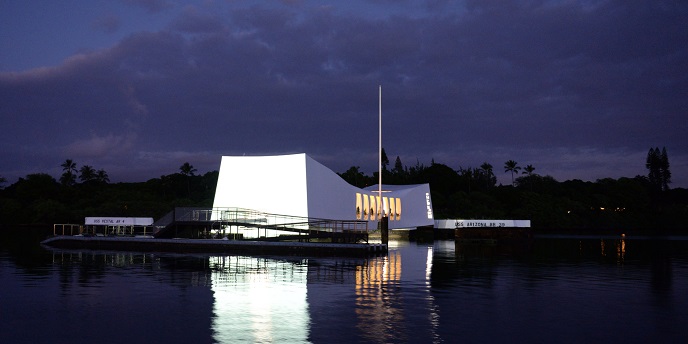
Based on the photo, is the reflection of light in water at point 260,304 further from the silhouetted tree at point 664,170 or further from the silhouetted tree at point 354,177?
the silhouetted tree at point 664,170

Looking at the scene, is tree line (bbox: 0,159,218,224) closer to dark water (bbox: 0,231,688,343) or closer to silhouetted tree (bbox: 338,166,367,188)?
silhouetted tree (bbox: 338,166,367,188)

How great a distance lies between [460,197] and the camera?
10619cm

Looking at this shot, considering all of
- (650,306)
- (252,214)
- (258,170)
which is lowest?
(650,306)

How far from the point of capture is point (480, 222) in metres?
64.8

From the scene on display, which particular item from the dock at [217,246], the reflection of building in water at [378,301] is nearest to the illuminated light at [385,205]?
the dock at [217,246]

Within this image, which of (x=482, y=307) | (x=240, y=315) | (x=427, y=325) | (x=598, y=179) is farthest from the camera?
(x=598, y=179)

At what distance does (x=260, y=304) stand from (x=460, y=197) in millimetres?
92320

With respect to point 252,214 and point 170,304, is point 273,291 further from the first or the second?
point 252,214

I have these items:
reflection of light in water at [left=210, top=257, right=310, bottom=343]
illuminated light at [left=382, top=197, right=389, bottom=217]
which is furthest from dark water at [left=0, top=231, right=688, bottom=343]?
illuminated light at [left=382, top=197, right=389, bottom=217]

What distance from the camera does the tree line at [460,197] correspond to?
9994 cm

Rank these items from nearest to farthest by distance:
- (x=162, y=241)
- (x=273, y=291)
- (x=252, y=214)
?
(x=273, y=291) < (x=162, y=241) < (x=252, y=214)

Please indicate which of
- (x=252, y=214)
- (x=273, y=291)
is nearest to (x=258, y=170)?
(x=252, y=214)

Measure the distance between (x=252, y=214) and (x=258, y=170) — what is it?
19.0ft

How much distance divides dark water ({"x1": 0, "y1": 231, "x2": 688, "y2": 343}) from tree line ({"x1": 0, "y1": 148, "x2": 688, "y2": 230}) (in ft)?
229
